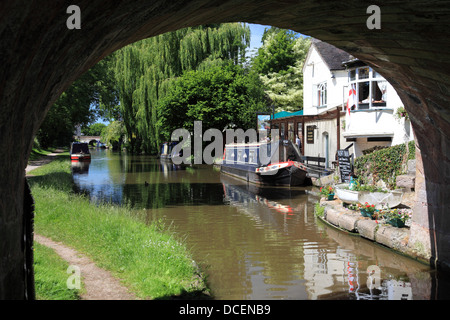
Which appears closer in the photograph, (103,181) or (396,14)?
(396,14)

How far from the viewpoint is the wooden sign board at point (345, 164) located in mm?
14664

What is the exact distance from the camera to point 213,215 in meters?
12.4

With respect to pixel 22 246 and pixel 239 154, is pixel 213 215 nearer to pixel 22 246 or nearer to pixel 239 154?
Result: pixel 22 246

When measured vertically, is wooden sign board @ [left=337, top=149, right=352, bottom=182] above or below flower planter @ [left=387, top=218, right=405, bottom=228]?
above

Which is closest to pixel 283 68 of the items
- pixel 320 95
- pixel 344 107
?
pixel 320 95

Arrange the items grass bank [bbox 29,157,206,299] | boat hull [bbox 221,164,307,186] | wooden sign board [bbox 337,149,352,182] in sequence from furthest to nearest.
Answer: boat hull [bbox 221,164,307,186], wooden sign board [bbox 337,149,352,182], grass bank [bbox 29,157,206,299]

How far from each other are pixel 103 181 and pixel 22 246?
1898 cm

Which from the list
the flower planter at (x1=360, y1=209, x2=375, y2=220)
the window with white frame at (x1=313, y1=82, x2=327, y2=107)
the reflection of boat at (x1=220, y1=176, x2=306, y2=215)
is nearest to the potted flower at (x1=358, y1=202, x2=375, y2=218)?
the flower planter at (x1=360, y1=209, x2=375, y2=220)

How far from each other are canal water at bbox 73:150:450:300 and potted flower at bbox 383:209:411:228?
1.87 feet

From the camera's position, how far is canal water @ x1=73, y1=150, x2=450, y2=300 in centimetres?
642
